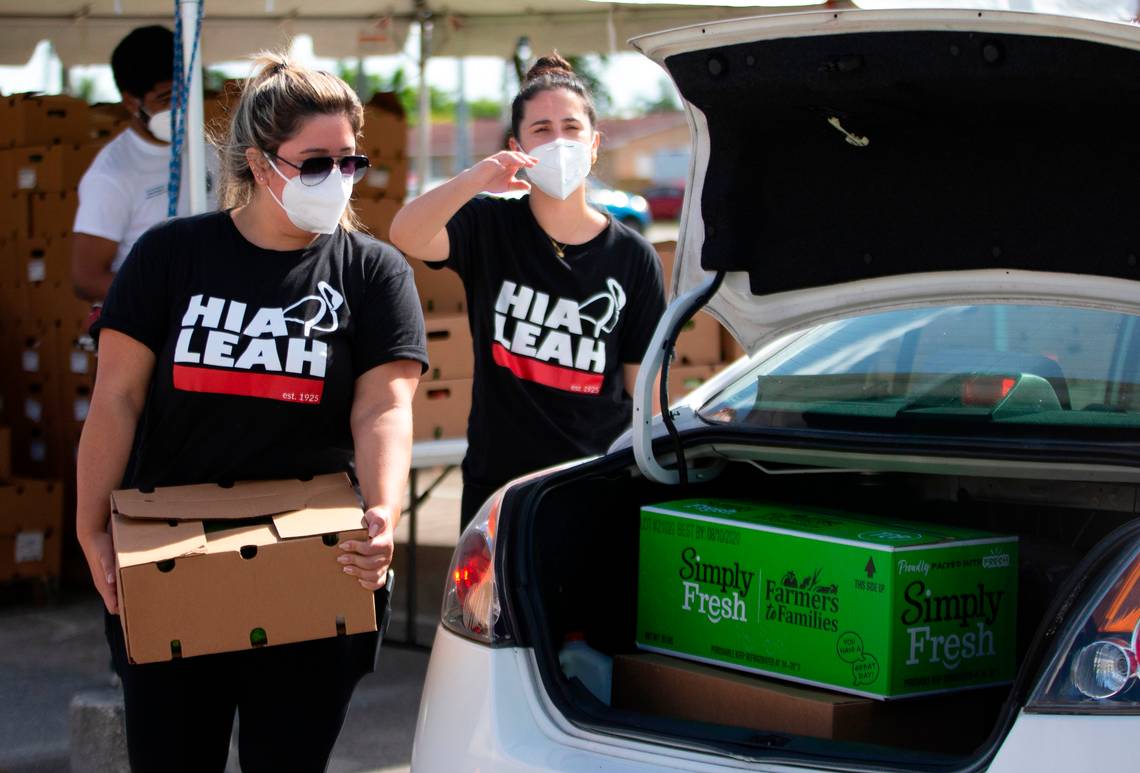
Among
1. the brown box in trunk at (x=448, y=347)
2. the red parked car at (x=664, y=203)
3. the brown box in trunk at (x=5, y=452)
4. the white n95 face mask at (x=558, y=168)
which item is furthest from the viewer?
the red parked car at (x=664, y=203)

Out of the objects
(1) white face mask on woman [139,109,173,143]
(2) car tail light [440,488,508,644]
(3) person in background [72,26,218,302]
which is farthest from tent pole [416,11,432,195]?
(2) car tail light [440,488,508,644]

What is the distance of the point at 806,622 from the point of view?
253 cm

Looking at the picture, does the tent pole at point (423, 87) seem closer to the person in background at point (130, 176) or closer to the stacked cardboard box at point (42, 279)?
the stacked cardboard box at point (42, 279)

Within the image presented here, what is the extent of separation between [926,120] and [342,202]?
3.68 ft

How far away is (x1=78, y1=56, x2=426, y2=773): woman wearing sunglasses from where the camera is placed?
8.42ft

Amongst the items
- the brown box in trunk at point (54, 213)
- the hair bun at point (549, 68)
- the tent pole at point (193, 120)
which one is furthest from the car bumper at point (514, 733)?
the brown box in trunk at point (54, 213)

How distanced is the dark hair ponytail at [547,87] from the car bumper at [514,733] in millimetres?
1560

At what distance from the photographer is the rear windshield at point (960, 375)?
265cm

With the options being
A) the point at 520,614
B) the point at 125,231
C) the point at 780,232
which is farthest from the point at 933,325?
the point at 125,231

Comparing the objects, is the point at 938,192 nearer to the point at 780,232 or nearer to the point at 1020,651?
the point at 780,232

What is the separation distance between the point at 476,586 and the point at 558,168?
4.24 ft

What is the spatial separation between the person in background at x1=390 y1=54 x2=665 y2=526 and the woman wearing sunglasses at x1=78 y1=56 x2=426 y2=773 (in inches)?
31.7

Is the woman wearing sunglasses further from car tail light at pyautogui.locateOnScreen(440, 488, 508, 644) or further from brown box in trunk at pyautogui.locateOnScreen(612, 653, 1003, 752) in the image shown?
brown box in trunk at pyautogui.locateOnScreen(612, 653, 1003, 752)

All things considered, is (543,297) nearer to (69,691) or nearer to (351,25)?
(69,691)
